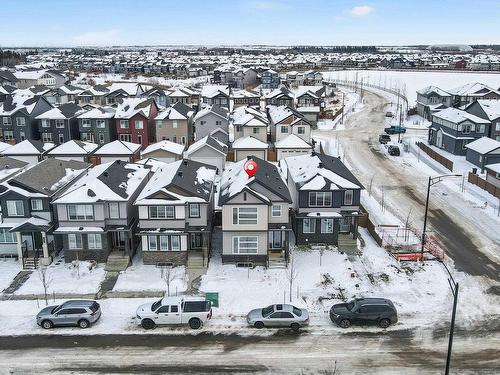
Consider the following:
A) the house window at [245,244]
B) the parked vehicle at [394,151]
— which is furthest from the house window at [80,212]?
the parked vehicle at [394,151]

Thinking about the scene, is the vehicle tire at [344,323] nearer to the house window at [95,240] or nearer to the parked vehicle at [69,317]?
the parked vehicle at [69,317]

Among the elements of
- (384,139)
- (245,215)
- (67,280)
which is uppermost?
(245,215)

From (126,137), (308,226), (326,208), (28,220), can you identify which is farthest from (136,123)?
(326,208)

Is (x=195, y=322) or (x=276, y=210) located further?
(x=276, y=210)

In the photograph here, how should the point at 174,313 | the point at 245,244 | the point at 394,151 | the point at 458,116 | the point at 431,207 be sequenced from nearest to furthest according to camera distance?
the point at 174,313 < the point at 245,244 < the point at 431,207 < the point at 394,151 < the point at 458,116

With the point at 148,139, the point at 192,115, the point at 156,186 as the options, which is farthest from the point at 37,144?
the point at 156,186

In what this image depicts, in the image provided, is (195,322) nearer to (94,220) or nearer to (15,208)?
(94,220)
